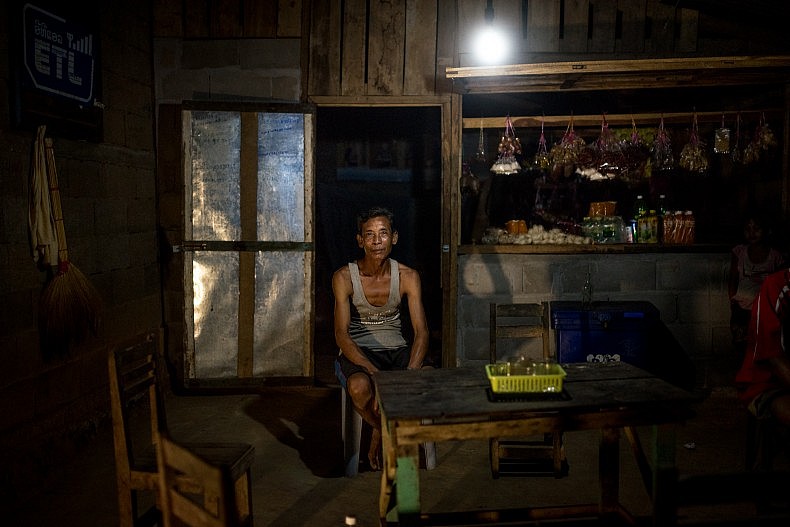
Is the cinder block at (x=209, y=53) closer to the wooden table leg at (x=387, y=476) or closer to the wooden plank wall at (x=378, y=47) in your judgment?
Result: the wooden plank wall at (x=378, y=47)

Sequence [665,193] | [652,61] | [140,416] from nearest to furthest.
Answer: [652,61] < [140,416] < [665,193]

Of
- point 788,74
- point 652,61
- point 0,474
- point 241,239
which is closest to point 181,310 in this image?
point 241,239

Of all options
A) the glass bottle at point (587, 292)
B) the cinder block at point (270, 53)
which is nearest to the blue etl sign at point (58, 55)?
the cinder block at point (270, 53)

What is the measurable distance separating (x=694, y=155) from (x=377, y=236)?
139 inches

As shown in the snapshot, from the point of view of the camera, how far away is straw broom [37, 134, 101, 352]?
4332mm

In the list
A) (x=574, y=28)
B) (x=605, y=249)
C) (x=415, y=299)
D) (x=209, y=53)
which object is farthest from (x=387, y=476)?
(x=574, y=28)

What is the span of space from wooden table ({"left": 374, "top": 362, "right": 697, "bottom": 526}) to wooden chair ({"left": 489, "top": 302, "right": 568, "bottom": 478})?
2.92 ft

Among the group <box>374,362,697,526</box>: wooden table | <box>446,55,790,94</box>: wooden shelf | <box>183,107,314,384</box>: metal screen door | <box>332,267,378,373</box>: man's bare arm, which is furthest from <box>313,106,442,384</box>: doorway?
<box>374,362,697,526</box>: wooden table

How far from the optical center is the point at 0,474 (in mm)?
3852

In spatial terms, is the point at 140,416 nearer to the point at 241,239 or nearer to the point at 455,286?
the point at 241,239

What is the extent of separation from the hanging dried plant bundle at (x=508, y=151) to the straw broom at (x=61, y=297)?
157 inches

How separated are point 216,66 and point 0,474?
4066 mm

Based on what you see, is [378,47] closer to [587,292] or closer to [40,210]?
[587,292]

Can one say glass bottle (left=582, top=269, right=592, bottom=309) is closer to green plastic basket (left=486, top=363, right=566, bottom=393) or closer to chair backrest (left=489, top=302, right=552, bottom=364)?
chair backrest (left=489, top=302, right=552, bottom=364)
